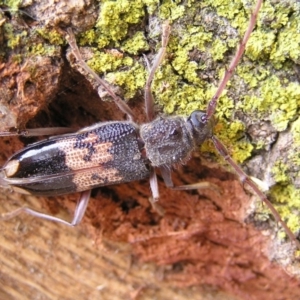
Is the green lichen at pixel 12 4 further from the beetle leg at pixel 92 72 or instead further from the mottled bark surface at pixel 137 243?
the mottled bark surface at pixel 137 243

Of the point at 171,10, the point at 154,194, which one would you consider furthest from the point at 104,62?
the point at 154,194

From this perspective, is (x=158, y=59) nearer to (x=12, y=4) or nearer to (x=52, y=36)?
(x=52, y=36)

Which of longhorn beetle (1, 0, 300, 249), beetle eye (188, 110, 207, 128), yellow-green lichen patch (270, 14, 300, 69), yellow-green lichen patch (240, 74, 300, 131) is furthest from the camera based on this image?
longhorn beetle (1, 0, 300, 249)

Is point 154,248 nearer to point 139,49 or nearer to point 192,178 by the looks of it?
point 192,178

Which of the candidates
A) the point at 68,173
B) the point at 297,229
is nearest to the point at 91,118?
the point at 68,173

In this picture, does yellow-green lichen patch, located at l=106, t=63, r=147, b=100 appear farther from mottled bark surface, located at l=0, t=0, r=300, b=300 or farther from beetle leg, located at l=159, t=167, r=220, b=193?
beetle leg, located at l=159, t=167, r=220, b=193

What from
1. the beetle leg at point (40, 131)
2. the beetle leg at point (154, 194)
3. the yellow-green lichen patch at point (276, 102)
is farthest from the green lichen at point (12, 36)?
the yellow-green lichen patch at point (276, 102)

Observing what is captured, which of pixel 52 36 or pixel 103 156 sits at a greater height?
pixel 52 36

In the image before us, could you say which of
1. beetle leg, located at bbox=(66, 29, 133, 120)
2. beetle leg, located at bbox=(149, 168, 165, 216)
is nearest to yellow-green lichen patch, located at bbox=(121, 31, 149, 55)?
beetle leg, located at bbox=(66, 29, 133, 120)
